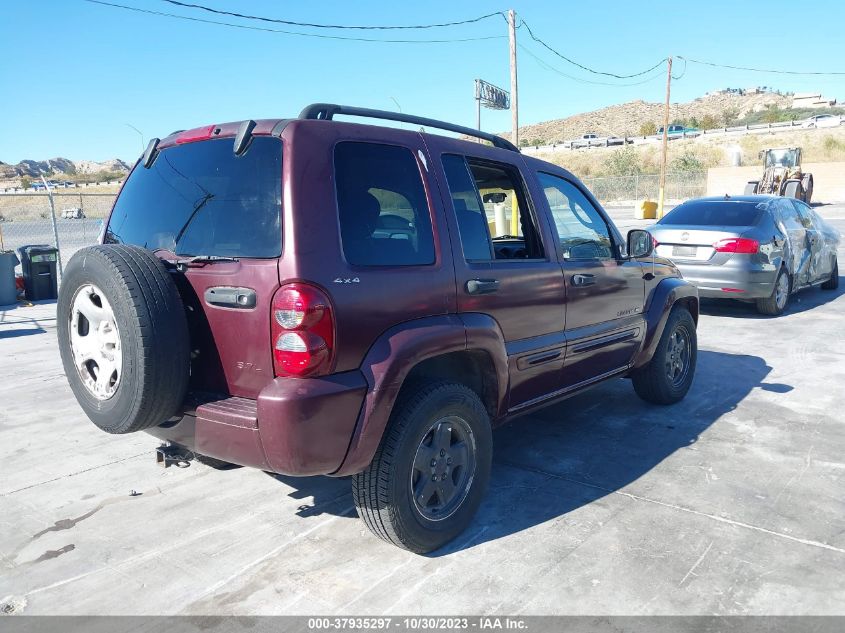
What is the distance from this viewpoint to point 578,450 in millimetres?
4504

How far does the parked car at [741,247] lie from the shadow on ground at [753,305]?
359mm

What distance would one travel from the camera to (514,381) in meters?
3.71

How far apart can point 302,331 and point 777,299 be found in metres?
8.49

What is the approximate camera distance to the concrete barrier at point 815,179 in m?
40.7

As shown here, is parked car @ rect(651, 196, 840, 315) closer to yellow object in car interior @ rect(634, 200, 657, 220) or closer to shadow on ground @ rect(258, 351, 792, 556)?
shadow on ground @ rect(258, 351, 792, 556)

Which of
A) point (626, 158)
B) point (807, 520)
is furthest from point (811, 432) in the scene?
point (626, 158)

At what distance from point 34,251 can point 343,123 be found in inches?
418

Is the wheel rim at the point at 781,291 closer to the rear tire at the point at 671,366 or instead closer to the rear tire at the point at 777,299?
the rear tire at the point at 777,299

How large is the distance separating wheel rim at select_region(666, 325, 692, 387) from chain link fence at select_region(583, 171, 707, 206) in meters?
41.3

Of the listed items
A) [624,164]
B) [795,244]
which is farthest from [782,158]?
[624,164]

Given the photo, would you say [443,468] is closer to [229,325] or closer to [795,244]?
[229,325]

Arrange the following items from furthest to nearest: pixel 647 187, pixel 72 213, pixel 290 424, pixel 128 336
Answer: pixel 647 187, pixel 72 213, pixel 128 336, pixel 290 424

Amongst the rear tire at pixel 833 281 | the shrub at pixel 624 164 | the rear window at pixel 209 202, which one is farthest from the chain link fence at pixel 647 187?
the rear window at pixel 209 202

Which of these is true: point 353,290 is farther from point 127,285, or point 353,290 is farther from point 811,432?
point 811,432
